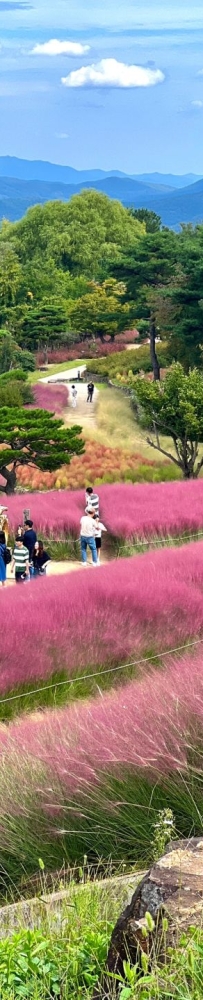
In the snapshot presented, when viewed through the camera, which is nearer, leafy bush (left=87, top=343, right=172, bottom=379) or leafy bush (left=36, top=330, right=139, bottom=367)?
leafy bush (left=87, top=343, right=172, bottom=379)

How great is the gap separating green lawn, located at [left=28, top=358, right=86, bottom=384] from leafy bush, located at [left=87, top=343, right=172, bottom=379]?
8.69 ft

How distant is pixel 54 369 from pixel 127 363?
266 inches

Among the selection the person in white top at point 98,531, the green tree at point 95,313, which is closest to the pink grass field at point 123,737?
the person in white top at point 98,531

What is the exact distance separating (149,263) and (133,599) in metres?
38.6

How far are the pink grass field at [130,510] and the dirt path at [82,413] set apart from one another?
731 inches

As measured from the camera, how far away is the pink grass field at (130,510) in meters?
17.8

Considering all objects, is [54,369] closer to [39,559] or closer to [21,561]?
[39,559]

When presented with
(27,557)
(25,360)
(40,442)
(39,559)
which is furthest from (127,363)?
(27,557)

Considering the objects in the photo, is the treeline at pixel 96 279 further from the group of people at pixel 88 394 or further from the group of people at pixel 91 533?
the group of people at pixel 91 533

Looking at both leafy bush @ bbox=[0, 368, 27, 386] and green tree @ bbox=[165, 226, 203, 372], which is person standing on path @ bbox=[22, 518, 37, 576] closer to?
leafy bush @ bbox=[0, 368, 27, 386]

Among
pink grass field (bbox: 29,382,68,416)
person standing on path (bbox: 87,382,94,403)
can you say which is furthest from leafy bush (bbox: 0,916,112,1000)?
person standing on path (bbox: 87,382,94,403)

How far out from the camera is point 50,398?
1805 inches

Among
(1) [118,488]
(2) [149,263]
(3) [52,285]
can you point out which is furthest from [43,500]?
(3) [52,285]

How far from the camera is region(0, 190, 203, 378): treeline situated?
43750 millimetres
